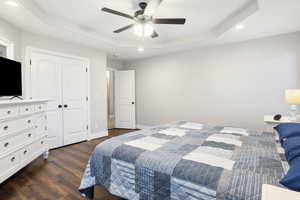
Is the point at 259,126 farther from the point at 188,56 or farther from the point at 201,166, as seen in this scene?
the point at 201,166

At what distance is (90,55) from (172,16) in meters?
2.35

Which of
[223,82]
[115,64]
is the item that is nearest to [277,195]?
[223,82]

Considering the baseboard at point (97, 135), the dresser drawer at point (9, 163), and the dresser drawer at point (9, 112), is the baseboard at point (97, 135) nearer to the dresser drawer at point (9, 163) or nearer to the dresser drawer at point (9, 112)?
the dresser drawer at point (9, 163)

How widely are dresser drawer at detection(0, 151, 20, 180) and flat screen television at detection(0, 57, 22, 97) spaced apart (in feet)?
2.89

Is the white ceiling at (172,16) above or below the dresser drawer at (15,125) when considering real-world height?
above

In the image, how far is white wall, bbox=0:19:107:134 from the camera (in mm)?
2793

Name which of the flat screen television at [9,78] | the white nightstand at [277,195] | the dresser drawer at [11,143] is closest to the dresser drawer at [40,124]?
the dresser drawer at [11,143]

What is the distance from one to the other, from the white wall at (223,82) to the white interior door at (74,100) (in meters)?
1.92

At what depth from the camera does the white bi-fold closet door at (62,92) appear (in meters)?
3.14

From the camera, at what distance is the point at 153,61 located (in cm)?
488

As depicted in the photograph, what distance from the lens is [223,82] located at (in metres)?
3.73

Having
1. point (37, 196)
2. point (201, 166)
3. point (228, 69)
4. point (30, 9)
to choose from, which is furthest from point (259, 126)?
point (30, 9)

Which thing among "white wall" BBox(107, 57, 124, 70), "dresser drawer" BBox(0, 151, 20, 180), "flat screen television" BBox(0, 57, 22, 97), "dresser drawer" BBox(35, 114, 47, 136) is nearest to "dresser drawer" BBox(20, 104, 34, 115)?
"dresser drawer" BBox(35, 114, 47, 136)

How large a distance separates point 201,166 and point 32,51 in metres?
3.57
